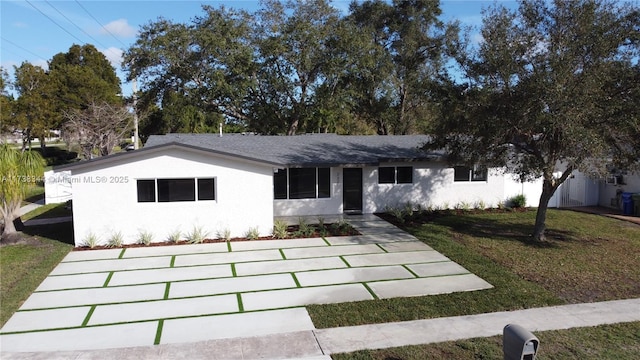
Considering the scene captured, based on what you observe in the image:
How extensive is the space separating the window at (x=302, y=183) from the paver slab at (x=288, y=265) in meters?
5.82

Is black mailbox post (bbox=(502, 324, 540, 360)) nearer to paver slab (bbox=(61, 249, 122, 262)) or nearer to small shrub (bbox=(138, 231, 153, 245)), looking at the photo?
paver slab (bbox=(61, 249, 122, 262))

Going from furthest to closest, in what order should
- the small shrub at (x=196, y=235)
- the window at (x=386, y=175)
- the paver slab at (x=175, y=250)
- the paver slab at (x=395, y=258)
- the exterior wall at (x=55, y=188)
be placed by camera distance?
the exterior wall at (x=55, y=188) → the window at (x=386, y=175) → the small shrub at (x=196, y=235) → the paver slab at (x=175, y=250) → the paver slab at (x=395, y=258)

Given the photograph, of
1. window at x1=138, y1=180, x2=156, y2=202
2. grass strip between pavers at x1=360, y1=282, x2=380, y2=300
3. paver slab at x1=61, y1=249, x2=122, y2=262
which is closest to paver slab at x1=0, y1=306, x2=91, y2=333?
paver slab at x1=61, y1=249, x2=122, y2=262

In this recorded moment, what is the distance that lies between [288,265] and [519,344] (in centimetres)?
658

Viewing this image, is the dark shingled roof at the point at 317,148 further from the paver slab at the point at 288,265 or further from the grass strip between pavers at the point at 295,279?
the grass strip between pavers at the point at 295,279

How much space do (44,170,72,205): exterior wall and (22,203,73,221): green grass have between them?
0.68m

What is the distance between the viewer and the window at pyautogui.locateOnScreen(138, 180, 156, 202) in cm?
1284

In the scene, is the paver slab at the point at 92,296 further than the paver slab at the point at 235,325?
Yes

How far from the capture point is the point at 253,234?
1336 centimetres

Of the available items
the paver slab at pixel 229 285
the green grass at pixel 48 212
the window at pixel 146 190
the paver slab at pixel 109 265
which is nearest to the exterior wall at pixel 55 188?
the green grass at pixel 48 212

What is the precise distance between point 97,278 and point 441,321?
291 inches

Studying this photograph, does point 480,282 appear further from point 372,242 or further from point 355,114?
point 355,114

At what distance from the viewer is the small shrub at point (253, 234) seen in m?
13.3

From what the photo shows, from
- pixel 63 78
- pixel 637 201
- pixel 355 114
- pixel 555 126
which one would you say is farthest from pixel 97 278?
pixel 63 78
